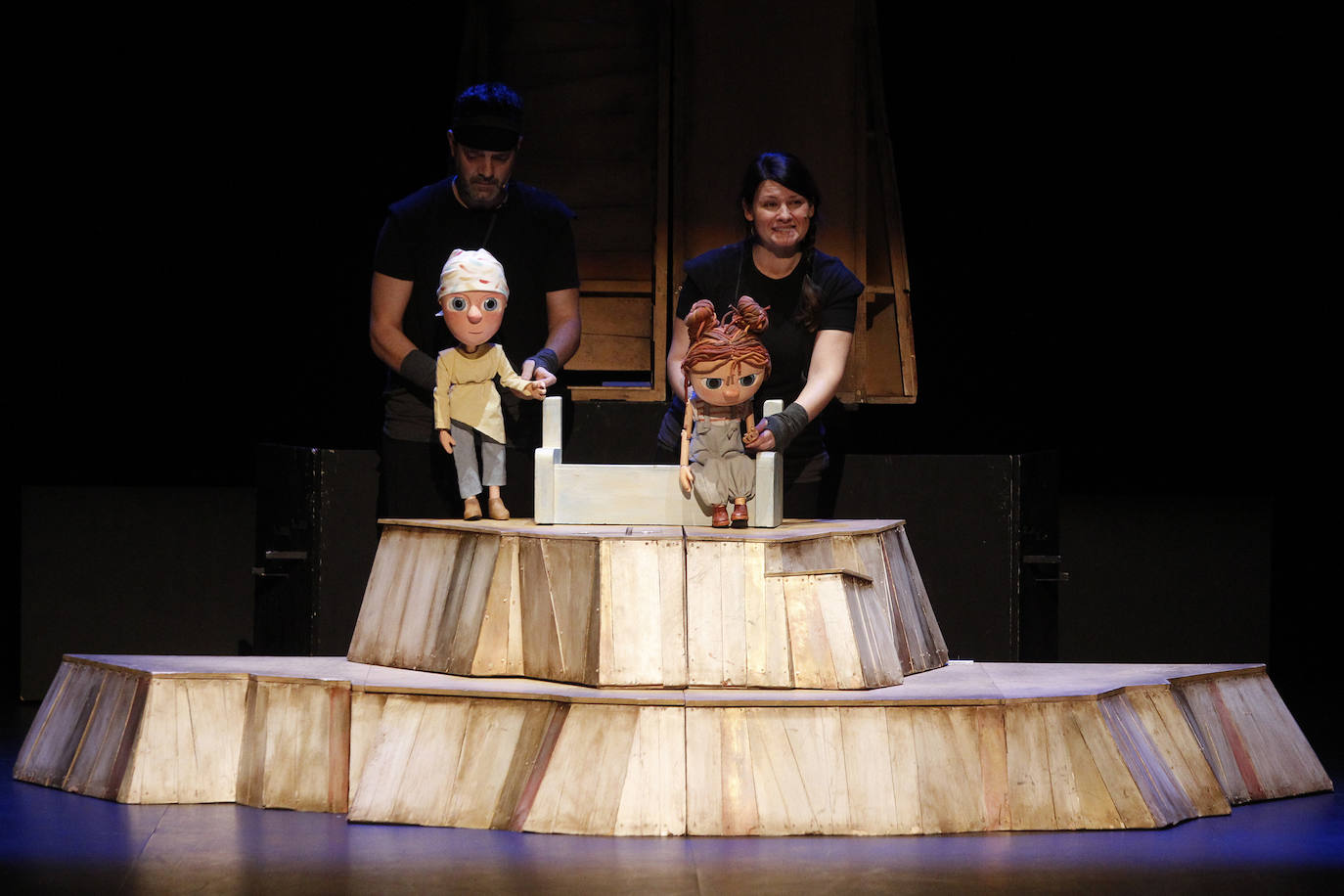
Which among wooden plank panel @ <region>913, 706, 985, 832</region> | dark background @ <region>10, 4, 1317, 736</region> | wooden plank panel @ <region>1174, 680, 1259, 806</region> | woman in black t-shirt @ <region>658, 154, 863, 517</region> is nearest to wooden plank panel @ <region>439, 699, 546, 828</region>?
wooden plank panel @ <region>913, 706, 985, 832</region>

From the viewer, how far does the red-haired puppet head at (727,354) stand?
11.6 feet

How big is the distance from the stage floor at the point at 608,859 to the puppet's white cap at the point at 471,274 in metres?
1.18

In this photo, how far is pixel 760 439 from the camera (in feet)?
11.7

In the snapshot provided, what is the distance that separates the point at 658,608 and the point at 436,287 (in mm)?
1086

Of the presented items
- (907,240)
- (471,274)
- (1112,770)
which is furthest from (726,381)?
(907,240)

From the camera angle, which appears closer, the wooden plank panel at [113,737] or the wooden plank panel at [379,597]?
the wooden plank panel at [113,737]

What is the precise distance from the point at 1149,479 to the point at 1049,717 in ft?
6.98

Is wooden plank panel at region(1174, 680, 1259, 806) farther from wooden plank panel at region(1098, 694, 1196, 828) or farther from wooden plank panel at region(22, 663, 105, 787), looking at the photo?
wooden plank panel at region(22, 663, 105, 787)

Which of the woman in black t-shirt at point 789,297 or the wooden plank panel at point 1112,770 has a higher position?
the woman in black t-shirt at point 789,297

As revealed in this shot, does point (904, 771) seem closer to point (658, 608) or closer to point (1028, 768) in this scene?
point (1028, 768)

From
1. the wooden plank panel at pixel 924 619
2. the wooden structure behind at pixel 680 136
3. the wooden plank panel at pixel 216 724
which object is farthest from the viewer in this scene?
the wooden structure behind at pixel 680 136

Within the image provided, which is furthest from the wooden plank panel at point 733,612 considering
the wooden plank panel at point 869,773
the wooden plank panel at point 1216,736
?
the wooden plank panel at point 1216,736

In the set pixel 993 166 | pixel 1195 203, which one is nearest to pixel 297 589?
pixel 993 166

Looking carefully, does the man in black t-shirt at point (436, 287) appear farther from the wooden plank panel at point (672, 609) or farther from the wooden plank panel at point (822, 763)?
the wooden plank panel at point (822, 763)
